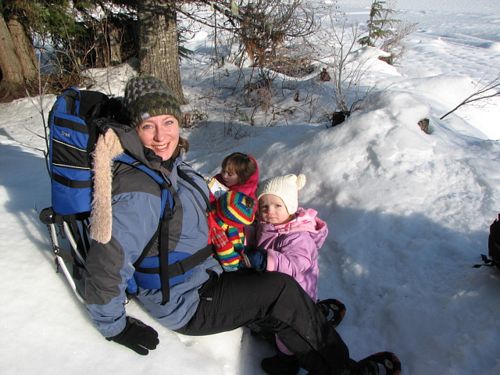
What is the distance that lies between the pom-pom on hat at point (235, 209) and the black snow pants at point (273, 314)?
0.31 metres

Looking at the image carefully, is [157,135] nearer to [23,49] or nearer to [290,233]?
[290,233]

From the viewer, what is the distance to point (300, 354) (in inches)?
78.4

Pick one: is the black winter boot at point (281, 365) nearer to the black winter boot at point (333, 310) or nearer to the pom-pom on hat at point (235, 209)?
the black winter boot at point (333, 310)

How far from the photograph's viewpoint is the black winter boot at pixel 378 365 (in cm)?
204

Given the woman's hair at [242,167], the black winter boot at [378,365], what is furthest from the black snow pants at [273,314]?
the woman's hair at [242,167]

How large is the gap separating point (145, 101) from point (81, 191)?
54 centimetres

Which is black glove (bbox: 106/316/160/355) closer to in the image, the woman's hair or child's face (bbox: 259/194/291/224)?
child's face (bbox: 259/194/291/224)

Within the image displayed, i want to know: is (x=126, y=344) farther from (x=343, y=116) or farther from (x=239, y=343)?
(x=343, y=116)

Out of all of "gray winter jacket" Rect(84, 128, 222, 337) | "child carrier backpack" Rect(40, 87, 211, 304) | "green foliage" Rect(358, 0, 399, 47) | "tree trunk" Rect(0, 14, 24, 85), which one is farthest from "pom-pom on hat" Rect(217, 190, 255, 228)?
"green foliage" Rect(358, 0, 399, 47)

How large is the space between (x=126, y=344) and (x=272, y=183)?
134 centimetres

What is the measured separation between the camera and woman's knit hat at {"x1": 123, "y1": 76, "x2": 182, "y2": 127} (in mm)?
1819

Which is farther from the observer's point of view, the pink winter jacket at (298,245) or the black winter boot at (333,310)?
the black winter boot at (333,310)

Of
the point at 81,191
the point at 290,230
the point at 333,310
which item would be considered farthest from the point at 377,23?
the point at 81,191

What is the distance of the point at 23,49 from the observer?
6934mm
